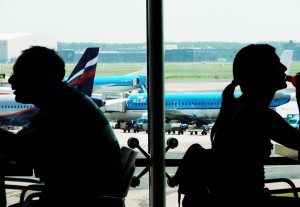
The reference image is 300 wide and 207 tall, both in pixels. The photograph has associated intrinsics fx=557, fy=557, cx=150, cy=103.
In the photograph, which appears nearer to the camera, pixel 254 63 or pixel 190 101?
pixel 254 63

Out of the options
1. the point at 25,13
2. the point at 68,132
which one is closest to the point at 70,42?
the point at 25,13

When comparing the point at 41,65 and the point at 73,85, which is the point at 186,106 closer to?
the point at 73,85

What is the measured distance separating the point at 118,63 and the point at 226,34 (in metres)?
0.81

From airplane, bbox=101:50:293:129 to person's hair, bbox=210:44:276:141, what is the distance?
3.94ft

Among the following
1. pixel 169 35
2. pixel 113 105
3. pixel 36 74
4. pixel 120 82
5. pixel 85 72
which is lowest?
pixel 113 105

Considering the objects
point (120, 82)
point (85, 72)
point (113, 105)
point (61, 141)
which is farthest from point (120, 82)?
point (61, 141)

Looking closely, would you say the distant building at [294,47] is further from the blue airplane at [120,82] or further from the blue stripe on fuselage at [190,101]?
the blue airplane at [120,82]

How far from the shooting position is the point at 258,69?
229 centimetres

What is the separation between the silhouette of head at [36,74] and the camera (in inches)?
87.4

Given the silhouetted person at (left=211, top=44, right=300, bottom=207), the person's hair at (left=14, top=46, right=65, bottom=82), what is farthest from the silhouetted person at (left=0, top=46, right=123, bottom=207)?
the silhouetted person at (left=211, top=44, right=300, bottom=207)

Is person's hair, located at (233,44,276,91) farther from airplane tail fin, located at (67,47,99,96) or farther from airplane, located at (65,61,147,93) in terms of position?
airplane tail fin, located at (67,47,99,96)

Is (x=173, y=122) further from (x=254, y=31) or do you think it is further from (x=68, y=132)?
Answer: (x=68, y=132)

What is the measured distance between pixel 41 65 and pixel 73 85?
1860mm

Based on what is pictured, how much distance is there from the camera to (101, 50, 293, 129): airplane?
12.5 feet
